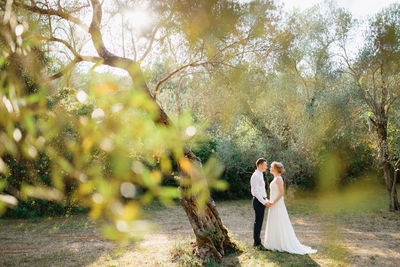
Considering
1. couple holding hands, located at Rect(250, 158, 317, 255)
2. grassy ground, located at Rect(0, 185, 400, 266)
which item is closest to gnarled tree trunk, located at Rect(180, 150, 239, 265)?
grassy ground, located at Rect(0, 185, 400, 266)

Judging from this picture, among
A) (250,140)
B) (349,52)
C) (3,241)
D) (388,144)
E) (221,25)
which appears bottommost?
(3,241)

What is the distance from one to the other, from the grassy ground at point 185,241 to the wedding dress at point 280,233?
25 cm

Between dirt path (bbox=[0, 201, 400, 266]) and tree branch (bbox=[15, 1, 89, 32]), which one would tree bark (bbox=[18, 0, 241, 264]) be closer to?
tree branch (bbox=[15, 1, 89, 32])

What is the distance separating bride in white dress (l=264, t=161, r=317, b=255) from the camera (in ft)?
22.2

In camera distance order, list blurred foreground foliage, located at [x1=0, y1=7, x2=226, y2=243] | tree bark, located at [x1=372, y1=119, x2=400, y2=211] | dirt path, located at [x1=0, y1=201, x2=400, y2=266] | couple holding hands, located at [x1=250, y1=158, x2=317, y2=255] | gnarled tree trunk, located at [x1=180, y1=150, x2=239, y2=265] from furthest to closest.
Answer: tree bark, located at [x1=372, y1=119, x2=400, y2=211]
blurred foreground foliage, located at [x1=0, y1=7, x2=226, y2=243]
couple holding hands, located at [x1=250, y1=158, x2=317, y2=255]
dirt path, located at [x1=0, y1=201, x2=400, y2=266]
gnarled tree trunk, located at [x1=180, y1=150, x2=239, y2=265]

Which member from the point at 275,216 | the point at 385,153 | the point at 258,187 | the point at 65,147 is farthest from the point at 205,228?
the point at 385,153

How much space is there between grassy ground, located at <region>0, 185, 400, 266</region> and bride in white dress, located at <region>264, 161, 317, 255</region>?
256 millimetres

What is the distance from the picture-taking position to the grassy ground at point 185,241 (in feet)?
20.5

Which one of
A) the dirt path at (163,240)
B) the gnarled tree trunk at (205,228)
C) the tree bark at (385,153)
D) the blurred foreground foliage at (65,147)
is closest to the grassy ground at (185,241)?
the dirt path at (163,240)

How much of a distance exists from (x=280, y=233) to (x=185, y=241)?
213 centimetres

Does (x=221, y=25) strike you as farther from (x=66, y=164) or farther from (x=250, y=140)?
(x=250, y=140)

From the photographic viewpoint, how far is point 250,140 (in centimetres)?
1595

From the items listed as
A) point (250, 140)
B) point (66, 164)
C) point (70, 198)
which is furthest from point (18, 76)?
point (250, 140)

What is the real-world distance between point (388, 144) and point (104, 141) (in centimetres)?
1109
